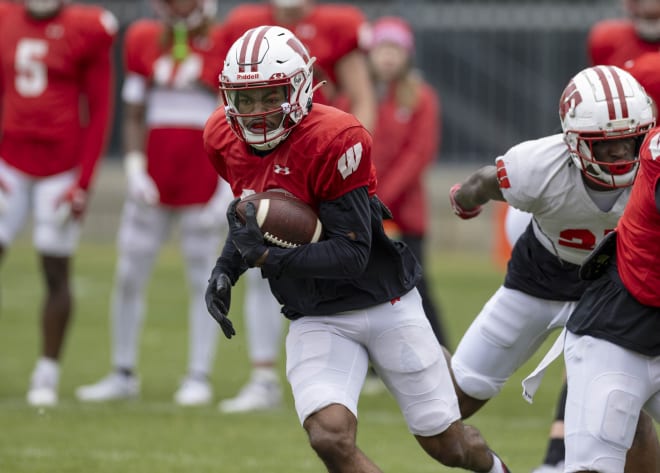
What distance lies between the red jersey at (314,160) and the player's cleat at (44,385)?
9.08 feet

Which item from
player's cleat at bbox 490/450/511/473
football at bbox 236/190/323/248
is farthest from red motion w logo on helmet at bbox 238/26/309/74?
player's cleat at bbox 490/450/511/473

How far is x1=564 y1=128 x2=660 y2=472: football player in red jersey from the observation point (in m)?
4.27

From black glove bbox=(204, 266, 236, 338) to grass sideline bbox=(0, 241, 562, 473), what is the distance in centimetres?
136

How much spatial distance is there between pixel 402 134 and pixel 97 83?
197 cm

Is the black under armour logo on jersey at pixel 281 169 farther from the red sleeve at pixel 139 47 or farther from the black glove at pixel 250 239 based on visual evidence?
the red sleeve at pixel 139 47

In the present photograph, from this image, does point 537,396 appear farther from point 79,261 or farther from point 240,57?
point 79,261

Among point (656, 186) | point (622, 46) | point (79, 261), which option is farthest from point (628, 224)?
point (79, 261)

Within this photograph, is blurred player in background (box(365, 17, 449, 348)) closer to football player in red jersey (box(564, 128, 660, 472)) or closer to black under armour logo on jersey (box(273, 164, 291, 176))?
black under armour logo on jersey (box(273, 164, 291, 176))

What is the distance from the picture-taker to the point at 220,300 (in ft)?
15.1

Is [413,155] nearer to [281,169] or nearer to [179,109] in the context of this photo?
[179,109]

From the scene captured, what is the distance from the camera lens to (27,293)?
11711mm

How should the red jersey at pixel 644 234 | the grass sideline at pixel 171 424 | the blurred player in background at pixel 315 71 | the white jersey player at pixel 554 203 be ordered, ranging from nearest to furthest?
the red jersey at pixel 644 234, the white jersey player at pixel 554 203, the grass sideline at pixel 171 424, the blurred player in background at pixel 315 71

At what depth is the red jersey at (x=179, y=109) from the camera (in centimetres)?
741

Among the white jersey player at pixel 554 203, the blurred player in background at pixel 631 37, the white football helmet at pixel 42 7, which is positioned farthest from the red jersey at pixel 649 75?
the white football helmet at pixel 42 7
